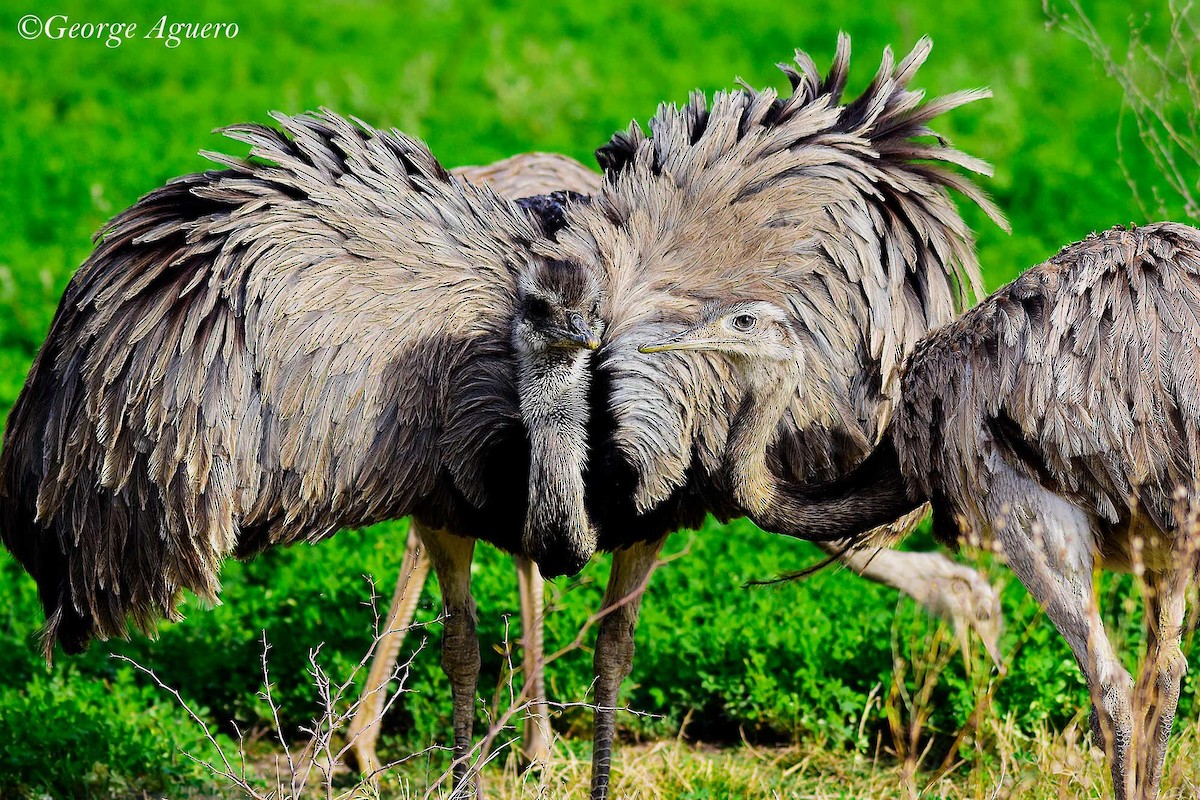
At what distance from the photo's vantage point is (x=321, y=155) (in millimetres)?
5148

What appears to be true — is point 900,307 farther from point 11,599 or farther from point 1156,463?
point 11,599

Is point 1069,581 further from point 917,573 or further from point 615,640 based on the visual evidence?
point 917,573

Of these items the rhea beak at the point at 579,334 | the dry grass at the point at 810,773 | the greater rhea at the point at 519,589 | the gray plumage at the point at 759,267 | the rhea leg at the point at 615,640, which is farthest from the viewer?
the greater rhea at the point at 519,589

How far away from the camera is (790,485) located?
496 cm

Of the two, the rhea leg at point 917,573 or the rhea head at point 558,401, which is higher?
the rhea head at point 558,401

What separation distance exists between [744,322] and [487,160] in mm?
5797

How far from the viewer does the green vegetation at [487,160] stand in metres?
6.00

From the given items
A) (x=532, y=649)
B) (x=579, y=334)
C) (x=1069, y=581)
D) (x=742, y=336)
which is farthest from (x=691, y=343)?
(x=532, y=649)

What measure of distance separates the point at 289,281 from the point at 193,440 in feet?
1.72

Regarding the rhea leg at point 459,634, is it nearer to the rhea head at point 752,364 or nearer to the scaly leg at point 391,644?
the scaly leg at point 391,644

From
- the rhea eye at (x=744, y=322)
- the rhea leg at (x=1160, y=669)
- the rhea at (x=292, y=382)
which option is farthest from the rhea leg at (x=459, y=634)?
the rhea leg at (x=1160, y=669)

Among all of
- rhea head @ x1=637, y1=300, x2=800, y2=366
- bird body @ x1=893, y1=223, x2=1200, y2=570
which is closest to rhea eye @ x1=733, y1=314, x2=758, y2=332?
rhea head @ x1=637, y1=300, x2=800, y2=366

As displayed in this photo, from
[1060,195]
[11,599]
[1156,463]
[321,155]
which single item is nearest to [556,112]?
[1060,195]

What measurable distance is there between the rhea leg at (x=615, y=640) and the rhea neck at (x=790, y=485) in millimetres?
662
